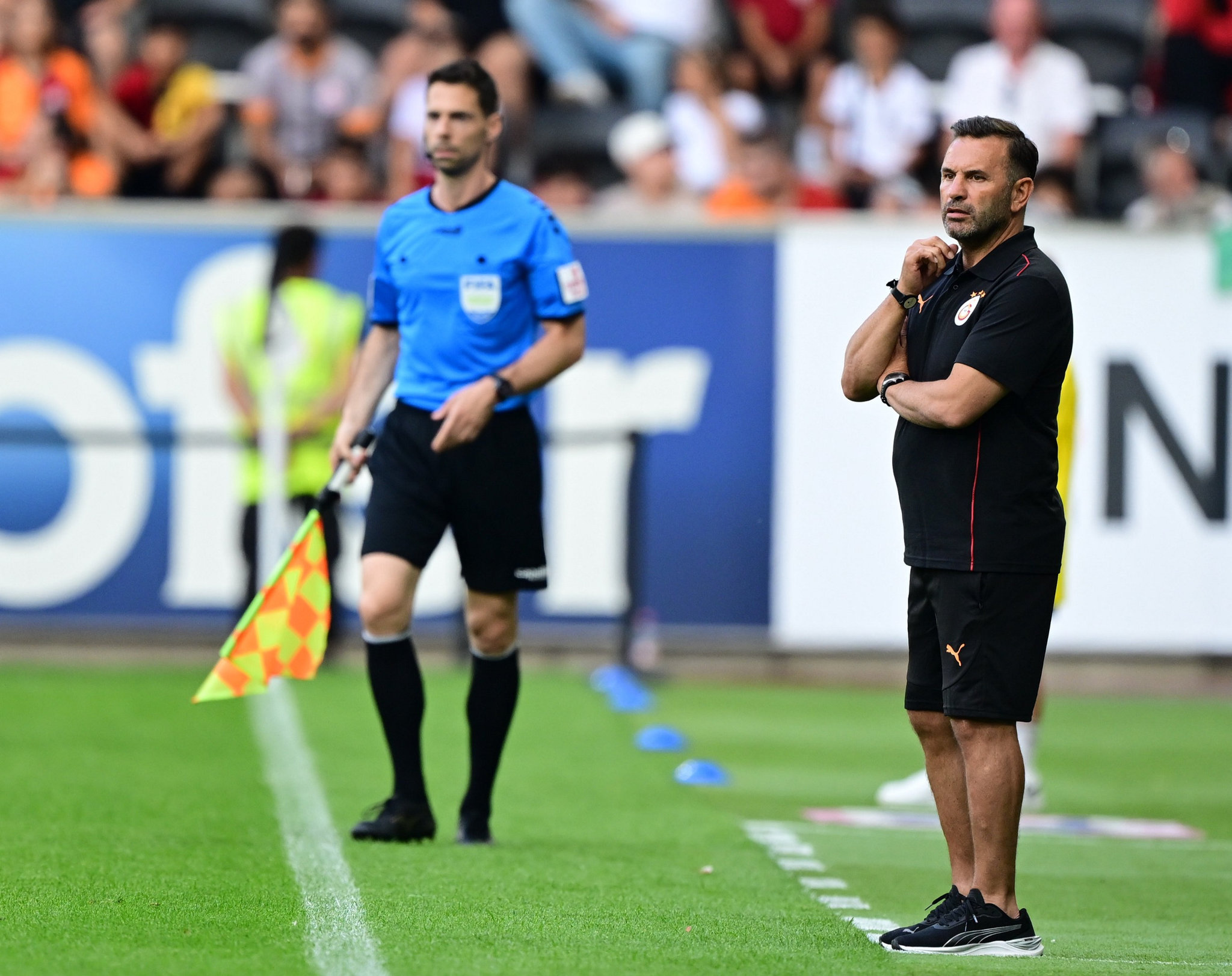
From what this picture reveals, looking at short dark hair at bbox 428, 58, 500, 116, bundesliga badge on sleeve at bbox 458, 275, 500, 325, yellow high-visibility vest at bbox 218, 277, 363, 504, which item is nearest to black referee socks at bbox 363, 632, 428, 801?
bundesliga badge on sleeve at bbox 458, 275, 500, 325

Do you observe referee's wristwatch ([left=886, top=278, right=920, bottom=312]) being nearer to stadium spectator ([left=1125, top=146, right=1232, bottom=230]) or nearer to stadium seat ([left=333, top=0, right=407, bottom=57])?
stadium spectator ([left=1125, top=146, right=1232, bottom=230])

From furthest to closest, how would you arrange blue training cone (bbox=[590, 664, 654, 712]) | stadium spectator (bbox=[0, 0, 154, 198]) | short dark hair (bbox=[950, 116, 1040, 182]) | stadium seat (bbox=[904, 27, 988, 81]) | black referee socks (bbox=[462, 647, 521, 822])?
1. stadium seat (bbox=[904, 27, 988, 81])
2. stadium spectator (bbox=[0, 0, 154, 198])
3. blue training cone (bbox=[590, 664, 654, 712])
4. black referee socks (bbox=[462, 647, 521, 822])
5. short dark hair (bbox=[950, 116, 1040, 182])

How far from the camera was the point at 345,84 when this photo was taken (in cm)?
1484

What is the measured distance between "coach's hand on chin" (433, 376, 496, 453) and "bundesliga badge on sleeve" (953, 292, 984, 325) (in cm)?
188

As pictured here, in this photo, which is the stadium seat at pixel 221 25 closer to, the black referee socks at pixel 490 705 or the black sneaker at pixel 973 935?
the black referee socks at pixel 490 705

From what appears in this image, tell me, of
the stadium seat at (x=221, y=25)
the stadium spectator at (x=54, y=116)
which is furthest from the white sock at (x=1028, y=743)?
the stadium seat at (x=221, y=25)

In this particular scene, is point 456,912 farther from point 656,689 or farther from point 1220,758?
point 656,689

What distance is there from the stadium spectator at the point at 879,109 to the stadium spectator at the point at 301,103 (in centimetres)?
328

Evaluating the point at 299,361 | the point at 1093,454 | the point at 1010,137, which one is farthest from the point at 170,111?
the point at 1010,137

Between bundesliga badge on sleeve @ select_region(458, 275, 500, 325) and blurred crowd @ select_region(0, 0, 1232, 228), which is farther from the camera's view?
blurred crowd @ select_region(0, 0, 1232, 228)

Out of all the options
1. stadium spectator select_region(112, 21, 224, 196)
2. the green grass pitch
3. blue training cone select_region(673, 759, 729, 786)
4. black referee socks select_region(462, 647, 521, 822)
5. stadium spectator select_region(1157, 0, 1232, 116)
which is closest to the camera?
the green grass pitch

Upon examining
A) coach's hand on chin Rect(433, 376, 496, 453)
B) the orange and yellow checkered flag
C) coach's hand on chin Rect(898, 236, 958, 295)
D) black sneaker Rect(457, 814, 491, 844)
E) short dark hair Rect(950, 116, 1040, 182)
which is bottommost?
black sneaker Rect(457, 814, 491, 844)

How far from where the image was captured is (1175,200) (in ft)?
46.4

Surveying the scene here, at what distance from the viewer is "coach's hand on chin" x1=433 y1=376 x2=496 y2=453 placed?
6703 mm
